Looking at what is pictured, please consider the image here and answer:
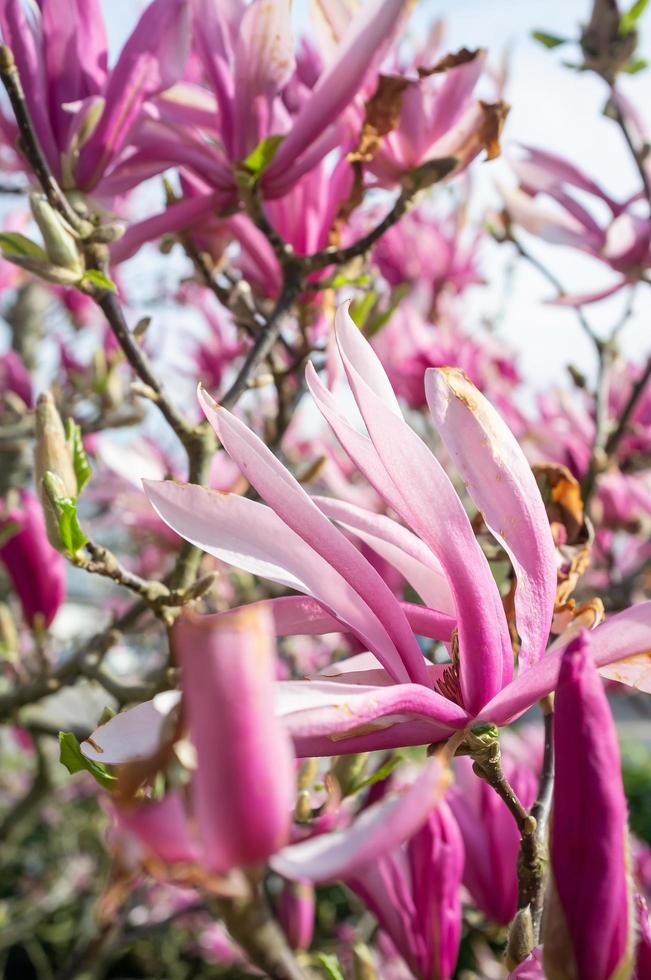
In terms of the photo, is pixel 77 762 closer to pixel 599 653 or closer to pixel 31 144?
pixel 599 653

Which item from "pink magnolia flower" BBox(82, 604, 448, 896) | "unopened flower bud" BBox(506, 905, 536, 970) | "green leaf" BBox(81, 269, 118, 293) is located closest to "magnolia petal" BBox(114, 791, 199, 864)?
"pink magnolia flower" BBox(82, 604, 448, 896)

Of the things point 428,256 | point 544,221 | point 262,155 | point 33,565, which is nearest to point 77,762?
point 262,155

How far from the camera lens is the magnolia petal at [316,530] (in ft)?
1.75

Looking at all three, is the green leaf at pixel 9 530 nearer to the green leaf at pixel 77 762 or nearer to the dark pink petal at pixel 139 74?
the dark pink petal at pixel 139 74

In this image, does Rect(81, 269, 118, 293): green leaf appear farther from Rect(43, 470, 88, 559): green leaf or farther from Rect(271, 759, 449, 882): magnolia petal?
Rect(271, 759, 449, 882): magnolia petal

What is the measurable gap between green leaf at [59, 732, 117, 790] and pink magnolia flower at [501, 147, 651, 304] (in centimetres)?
94

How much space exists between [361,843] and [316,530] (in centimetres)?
22

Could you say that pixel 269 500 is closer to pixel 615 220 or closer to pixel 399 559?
pixel 399 559

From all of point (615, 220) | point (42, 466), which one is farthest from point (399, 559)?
point (615, 220)

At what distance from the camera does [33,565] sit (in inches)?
55.9

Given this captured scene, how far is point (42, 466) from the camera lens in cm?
78

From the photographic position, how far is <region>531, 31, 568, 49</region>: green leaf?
52.5 inches

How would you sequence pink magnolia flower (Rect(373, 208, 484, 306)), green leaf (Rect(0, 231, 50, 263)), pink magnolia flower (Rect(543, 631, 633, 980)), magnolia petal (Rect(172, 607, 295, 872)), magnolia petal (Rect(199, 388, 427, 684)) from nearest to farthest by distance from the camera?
magnolia petal (Rect(172, 607, 295, 872)), pink magnolia flower (Rect(543, 631, 633, 980)), magnolia petal (Rect(199, 388, 427, 684)), green leaf (Rect(0, 231, 50, 263)), pink magnolia flower (Rect(373, 208, 484, 306))

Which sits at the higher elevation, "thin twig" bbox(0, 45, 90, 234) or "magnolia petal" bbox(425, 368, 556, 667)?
"thin twig" bbox(0, 45, 90, 234)
